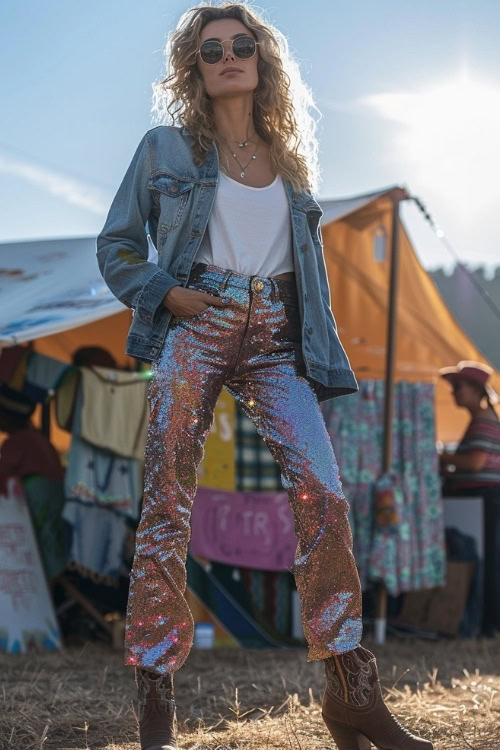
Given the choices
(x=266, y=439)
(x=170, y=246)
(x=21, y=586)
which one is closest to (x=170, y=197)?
(x=170, y=246)

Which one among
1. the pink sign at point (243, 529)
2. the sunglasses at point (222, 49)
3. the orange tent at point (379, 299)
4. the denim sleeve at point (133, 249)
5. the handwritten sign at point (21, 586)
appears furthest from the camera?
the orange tent at point (379, 299)

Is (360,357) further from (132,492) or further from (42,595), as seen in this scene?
(42,595)

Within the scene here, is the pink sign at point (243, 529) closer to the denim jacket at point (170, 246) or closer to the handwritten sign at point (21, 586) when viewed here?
the handwritten sign at point (21, 586)

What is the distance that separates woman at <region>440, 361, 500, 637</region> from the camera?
20.3ft

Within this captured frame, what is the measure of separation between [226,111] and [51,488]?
3.42 meters

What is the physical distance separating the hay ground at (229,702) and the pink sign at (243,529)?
0.54m

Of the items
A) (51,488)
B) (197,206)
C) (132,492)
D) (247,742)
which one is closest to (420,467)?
(132,492)

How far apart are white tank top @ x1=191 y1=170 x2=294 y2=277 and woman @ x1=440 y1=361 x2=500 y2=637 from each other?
4.08 meters

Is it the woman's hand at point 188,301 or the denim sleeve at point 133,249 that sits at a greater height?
the denim sleeve at point 133,249

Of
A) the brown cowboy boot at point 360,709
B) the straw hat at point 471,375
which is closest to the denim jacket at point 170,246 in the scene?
the brown cowboy boot at point 360,709

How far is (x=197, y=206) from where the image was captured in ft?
7.64

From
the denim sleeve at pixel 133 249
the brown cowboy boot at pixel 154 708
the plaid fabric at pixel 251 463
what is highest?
the denim sleeve at pixel 133 249

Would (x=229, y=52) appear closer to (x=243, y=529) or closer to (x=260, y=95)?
(x=260, y=95)

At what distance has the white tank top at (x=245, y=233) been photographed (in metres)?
2.34
